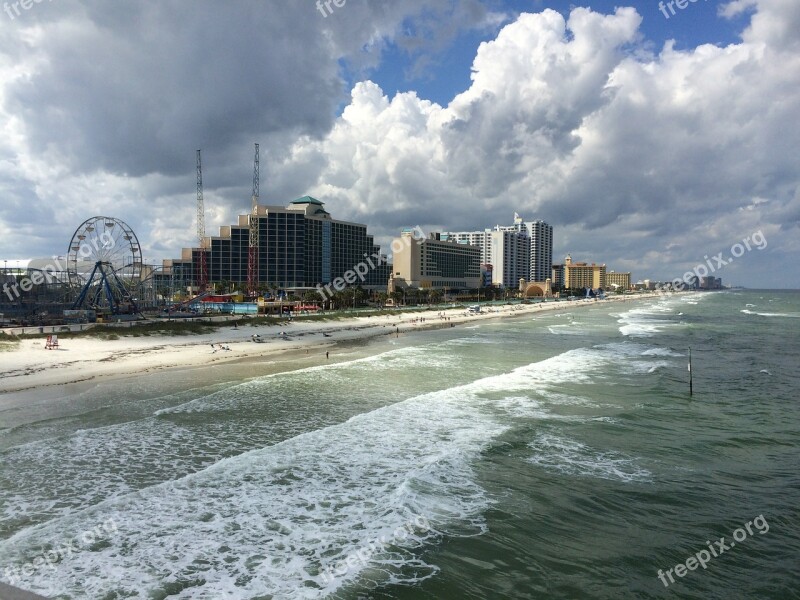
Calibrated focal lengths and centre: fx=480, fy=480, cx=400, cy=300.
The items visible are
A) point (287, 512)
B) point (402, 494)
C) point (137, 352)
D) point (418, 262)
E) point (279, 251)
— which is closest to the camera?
point (287, 512)

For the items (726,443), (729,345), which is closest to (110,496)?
(726,443)

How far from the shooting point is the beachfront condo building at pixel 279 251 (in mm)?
151250

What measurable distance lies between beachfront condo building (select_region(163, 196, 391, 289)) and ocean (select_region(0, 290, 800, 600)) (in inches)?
4971

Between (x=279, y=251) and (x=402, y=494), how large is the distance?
144 meters

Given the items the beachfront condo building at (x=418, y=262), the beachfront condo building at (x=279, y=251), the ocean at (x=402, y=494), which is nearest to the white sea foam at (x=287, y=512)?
the ocean at (x=402, y=494)

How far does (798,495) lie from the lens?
14125 mm

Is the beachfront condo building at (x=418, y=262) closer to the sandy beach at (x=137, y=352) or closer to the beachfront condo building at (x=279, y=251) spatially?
the beachfront condo building at (x=279, y=251)

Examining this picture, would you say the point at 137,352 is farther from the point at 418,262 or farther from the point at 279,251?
the point at 418,262

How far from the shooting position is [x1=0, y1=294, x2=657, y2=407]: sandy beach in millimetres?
30625

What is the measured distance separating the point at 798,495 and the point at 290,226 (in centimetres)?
14859

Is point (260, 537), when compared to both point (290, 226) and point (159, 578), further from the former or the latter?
point (290, 226)

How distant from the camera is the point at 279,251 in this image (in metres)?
152

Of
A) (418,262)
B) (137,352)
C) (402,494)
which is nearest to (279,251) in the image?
(418,262)

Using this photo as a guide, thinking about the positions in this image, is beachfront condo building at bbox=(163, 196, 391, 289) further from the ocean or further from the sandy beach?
the ocean
